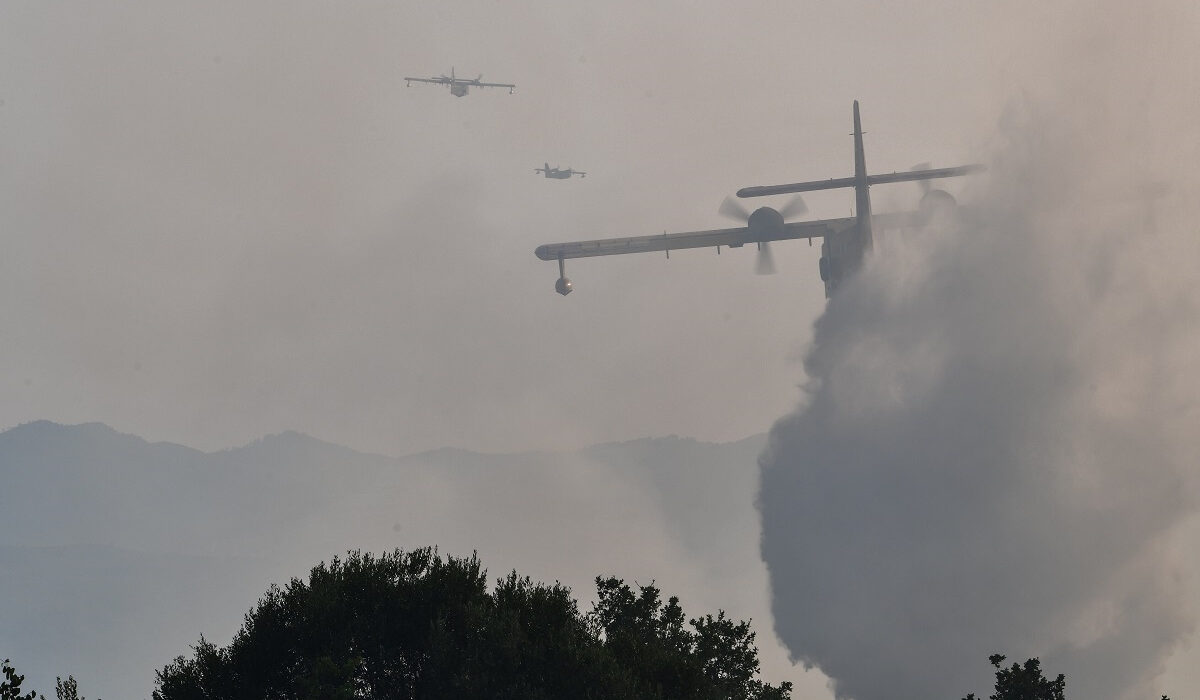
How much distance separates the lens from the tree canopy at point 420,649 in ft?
134

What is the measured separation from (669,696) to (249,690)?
14.0 metres

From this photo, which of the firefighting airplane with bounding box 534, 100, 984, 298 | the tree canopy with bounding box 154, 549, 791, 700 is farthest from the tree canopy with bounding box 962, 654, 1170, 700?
the firefighting airplane with bounding box 534, 100, 984, 298

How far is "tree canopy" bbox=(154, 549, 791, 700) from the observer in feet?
134

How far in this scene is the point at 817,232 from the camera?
17262cm

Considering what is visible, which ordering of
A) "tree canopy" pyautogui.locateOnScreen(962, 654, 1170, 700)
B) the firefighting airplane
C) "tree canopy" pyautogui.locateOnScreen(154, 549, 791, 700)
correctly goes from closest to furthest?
"tree canopy" pyautogui.locateOnScreen(154, 549, 791, 700) < "tree canopy" pyautogui.locateOnScreen(962, 654, 1170, 700) < the firefighting airplane

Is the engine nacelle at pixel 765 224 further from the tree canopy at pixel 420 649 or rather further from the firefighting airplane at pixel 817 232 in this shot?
the tree canopy at pixel 420 649

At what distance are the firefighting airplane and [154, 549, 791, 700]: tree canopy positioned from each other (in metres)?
121

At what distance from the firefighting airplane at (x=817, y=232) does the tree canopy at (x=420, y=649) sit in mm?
120686

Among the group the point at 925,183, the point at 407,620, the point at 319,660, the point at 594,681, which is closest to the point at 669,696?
the point at 594,681

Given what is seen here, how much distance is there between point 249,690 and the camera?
42.7 meters

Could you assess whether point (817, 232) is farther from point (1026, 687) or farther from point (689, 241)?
point (1026, 687)

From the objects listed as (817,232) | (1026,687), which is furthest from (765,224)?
(1026,687)

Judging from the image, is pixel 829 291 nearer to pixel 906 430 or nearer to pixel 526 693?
pixel 906 430

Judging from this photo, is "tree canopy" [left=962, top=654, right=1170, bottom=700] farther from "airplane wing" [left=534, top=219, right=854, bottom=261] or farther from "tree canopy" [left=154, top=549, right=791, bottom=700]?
"airplane wing" [left=534, top=219, right=854, bottom=261]
